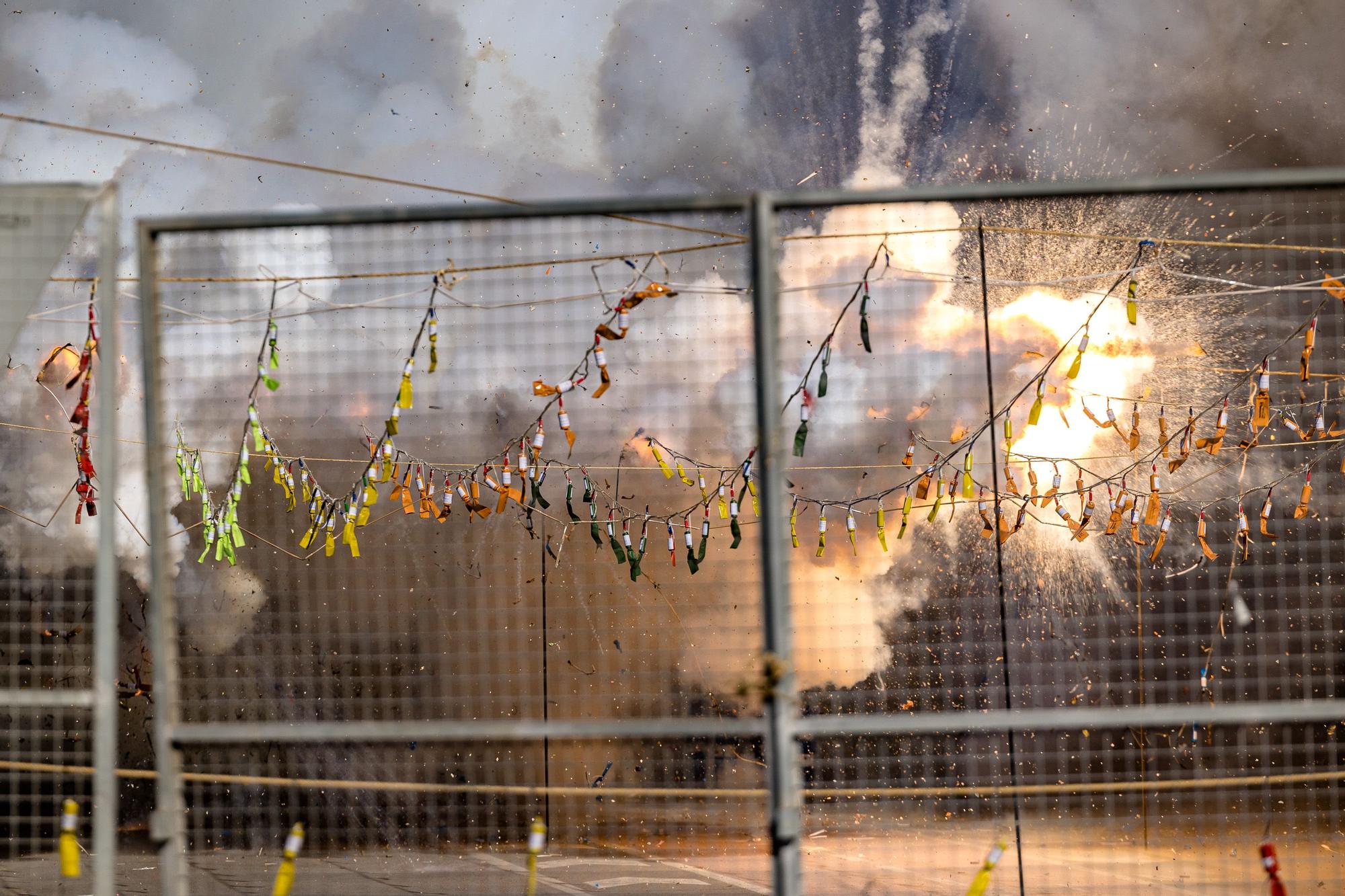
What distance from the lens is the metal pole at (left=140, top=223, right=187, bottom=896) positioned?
1984mm

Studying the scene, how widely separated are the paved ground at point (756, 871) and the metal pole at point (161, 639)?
4.20 meters

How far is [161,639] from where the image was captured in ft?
6.61

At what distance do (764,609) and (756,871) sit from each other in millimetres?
5167

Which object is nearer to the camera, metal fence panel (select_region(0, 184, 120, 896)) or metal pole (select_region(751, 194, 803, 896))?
metal pole (select_region(751, 194, 803, 896))

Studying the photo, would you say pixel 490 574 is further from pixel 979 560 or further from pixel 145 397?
pixel 145 397

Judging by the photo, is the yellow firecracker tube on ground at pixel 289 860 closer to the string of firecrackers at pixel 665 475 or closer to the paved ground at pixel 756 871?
the string of firecrackers at pixel 665 475

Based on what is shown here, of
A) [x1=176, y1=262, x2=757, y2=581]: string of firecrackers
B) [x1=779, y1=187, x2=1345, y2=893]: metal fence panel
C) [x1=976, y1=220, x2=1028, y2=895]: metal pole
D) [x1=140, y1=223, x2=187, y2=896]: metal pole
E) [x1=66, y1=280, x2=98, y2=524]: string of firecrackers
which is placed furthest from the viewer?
[x1=779, y1=187, x2=1345, y2=893]: metal fence panel

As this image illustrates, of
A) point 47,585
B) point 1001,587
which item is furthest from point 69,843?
point 47,585

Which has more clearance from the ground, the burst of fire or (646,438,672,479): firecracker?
the burst of fire

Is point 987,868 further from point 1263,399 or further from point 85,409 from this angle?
point 1263,399

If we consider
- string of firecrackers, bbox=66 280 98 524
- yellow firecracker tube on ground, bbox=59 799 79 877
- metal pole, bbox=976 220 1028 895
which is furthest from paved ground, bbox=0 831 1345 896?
yellow firecracker tube on ground, bbox=59 799 79 877

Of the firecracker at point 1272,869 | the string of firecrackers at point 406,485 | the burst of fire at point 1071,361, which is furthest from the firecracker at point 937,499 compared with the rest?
the firecracker at point 1272,869

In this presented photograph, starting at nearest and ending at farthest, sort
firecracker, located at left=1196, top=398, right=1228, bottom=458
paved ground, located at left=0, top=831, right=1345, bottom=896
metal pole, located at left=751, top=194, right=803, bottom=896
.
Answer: metal pole, located at left=751, top=194, right=803, bottom=896 < firecracker, located at left=1196, top=398, right=1228, bottom=458 < paved ground, located at left=0, top=831, right=1345, bottom=896

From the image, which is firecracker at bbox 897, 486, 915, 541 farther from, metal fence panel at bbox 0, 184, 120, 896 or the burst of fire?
metal fence panel at bbox 0, 184, 120, 896
